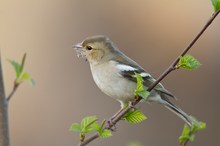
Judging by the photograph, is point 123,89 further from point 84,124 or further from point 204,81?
point 204,81

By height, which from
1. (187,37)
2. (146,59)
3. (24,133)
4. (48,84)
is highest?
(187,37)

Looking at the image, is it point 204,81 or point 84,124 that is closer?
point 84,124

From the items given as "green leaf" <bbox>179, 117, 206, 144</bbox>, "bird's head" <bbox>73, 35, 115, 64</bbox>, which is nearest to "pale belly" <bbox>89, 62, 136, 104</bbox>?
"bird's head" <bbox>73, 35, 115, 64</bbox>

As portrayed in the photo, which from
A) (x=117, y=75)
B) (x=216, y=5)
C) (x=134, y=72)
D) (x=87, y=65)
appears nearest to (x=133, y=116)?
(x=216, y=5)

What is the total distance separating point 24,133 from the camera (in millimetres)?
8430

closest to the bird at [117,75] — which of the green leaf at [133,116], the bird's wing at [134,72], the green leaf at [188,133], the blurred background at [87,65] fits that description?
the bird's wing at [134,72]

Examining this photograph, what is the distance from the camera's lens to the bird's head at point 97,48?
14.8 ft

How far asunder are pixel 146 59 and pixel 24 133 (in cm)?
237

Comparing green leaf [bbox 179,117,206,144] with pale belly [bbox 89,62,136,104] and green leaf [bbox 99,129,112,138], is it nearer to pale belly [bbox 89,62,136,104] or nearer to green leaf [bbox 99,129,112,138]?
green leaf [bbox 99,129,112,138]

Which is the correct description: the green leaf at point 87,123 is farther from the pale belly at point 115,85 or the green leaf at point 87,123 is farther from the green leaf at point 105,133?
the pale belly at point 115,85

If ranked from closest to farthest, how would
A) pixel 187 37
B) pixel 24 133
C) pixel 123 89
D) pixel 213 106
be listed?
pixel 123 89 → pixel 24 133 → pixel 213 106 → pixel 187 37

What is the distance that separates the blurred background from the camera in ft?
28.5

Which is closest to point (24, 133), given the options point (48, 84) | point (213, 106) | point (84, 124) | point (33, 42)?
point (48, 84)

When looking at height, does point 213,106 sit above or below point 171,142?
above
